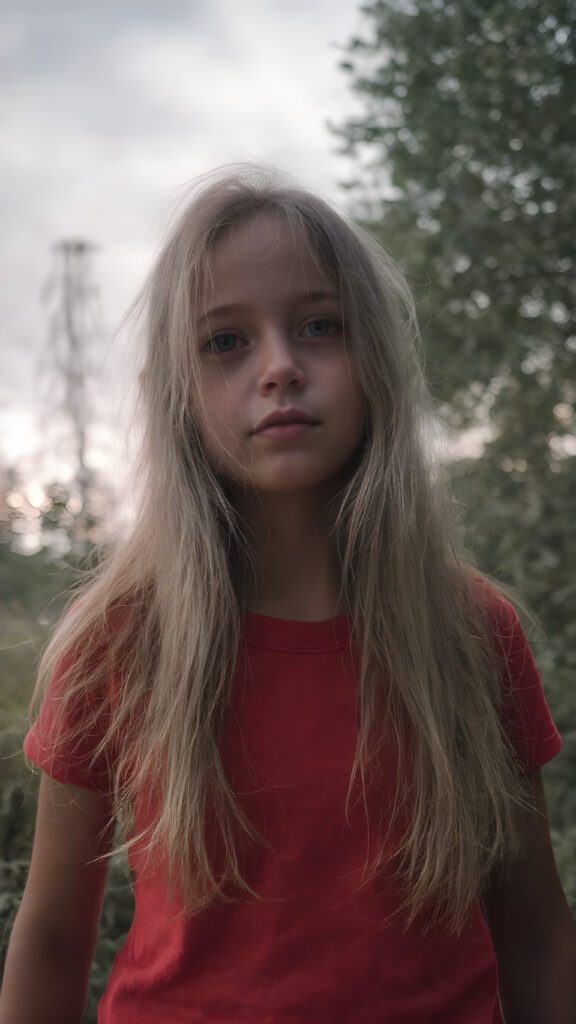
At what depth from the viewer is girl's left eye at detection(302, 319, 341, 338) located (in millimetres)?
1322

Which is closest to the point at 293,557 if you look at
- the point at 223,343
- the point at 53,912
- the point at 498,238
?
the point at 223,343

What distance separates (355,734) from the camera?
129cm

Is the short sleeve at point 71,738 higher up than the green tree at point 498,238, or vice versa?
the green tree at point 498,238

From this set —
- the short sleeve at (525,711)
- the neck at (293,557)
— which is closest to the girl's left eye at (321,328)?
the neck at (293,557)

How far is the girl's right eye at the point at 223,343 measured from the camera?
4.31ft

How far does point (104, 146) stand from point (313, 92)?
0.92 m

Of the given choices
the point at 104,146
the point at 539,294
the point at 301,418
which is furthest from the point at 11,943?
the point at 104,146

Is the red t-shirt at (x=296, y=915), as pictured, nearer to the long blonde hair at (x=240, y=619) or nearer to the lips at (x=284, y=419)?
the long blonde hair at (x=240, y=619)

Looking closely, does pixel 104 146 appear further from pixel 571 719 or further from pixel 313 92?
pixel 571 719

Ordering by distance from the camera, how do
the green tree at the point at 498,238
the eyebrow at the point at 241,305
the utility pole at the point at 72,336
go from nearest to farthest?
the eyebrow at the point at 241,305 → the green tree at the point at 498,238 → the utility pole at the point at 72,336

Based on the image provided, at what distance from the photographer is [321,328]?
134 centimetres

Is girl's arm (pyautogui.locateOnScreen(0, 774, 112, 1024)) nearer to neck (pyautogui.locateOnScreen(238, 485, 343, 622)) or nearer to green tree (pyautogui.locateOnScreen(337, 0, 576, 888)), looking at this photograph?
neck (pyautogui.locateOnScreen(238, 485, 343, 622))

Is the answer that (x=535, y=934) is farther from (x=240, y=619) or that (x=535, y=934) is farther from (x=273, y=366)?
(x=273, y=366)

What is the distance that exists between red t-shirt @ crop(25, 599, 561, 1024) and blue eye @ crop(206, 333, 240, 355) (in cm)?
43
